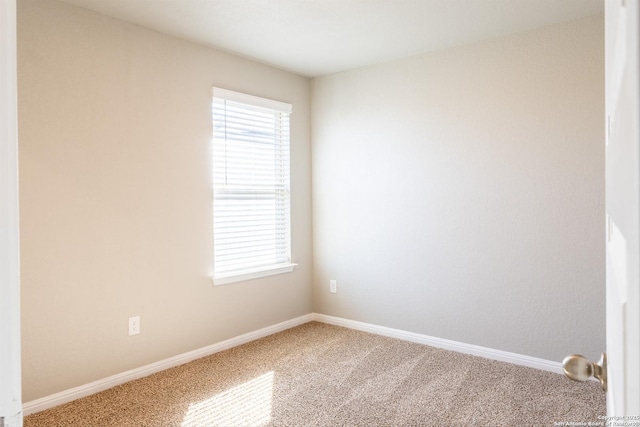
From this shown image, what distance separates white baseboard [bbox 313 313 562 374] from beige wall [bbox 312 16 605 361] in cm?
5

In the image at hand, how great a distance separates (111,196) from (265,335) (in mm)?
1807

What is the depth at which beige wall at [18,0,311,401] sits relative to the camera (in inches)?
96.7

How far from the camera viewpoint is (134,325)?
9.54ft

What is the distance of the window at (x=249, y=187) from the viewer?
11.3 feet

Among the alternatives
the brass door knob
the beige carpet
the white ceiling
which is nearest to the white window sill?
the beige carpet

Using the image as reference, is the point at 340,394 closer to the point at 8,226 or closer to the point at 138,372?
the point at 138,372

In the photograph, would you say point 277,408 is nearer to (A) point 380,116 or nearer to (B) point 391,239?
(B) point 391,239

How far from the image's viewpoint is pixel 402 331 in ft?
12.2

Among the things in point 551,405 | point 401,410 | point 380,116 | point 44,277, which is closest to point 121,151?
point 44,277

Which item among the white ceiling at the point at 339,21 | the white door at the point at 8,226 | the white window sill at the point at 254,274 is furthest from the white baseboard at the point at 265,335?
the white door at the point at 8,226

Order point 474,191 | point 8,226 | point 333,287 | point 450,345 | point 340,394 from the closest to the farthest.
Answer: point 8,226
point 340,394
point 474,191
point 450,345
point 333,287

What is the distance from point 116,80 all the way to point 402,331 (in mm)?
2930

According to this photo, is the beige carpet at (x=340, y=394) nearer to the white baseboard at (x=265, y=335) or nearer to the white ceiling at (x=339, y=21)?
the white baseboard at (x=265, y=335)

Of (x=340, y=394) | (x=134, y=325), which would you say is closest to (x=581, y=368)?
(x=340, y=394)
